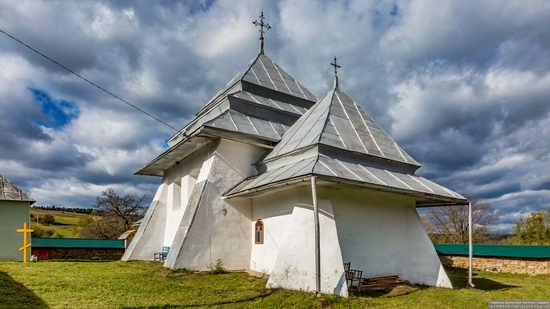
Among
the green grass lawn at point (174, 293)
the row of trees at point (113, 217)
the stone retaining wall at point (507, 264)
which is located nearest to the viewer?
the green grass lawn at point (174, 293)

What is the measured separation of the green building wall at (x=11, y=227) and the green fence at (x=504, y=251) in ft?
64.0

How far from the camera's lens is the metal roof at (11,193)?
15.1 m

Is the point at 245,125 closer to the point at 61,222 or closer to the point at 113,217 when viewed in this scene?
the point at 113,217

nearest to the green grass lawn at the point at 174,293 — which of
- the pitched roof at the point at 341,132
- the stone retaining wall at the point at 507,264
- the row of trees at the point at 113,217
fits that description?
the stone retaining wall at the point at 507,264

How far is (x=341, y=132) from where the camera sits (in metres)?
12.0

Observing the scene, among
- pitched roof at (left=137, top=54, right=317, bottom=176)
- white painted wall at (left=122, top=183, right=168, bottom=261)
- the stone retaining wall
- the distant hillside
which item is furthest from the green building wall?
the distant hillside

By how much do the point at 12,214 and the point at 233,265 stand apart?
33.1 ft

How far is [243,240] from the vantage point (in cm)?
1256

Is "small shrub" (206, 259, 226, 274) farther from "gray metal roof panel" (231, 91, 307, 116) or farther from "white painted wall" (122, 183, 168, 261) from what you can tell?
"gray metal roof panel" (231, 91, 307, 116)

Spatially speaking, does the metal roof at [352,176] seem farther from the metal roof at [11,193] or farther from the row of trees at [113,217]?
the row of trees at [113,217]

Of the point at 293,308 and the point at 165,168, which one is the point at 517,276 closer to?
the point at 293,308

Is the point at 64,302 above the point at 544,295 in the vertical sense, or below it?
above

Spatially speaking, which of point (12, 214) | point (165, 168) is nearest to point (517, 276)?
point (165, 168)

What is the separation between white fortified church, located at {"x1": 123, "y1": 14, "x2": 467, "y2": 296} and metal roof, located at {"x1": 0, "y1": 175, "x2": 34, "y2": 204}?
201 inches
